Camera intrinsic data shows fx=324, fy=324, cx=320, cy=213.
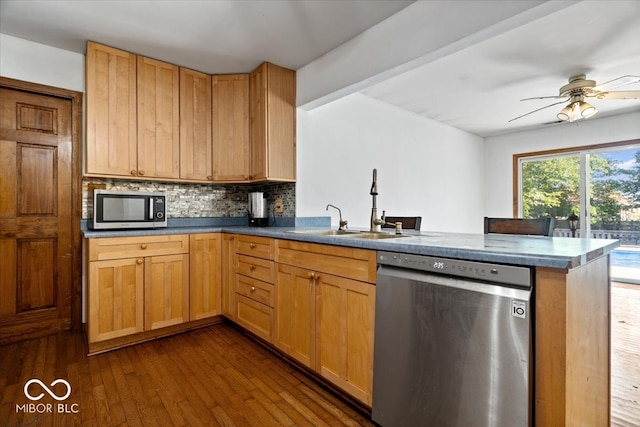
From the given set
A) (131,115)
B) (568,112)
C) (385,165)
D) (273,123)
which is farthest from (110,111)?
(568,112)

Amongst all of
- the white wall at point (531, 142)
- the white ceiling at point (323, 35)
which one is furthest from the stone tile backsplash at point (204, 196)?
the white wall at point (531, 142)

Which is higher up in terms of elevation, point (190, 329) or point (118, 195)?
point (118, 195)

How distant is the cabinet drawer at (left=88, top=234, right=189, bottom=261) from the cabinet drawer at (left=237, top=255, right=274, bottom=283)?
484 mm

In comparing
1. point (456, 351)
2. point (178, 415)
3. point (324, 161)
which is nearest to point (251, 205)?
point (324, 161)

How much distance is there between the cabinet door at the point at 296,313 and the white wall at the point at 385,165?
1.01 meters

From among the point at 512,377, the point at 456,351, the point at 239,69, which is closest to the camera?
the point at 512,377

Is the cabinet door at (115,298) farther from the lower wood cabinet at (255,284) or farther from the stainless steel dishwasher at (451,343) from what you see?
the stainless steel dishwasher at (451,343)

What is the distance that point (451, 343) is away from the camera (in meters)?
1.25

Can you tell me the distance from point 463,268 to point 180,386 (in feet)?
5.71

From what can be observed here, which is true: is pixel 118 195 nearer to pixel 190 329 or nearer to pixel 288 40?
pixel 190 329

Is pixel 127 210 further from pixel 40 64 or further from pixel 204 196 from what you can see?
pixel 40 64

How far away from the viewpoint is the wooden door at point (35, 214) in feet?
8.38

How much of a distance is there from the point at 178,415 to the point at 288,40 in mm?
2591

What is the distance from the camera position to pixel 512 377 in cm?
109
